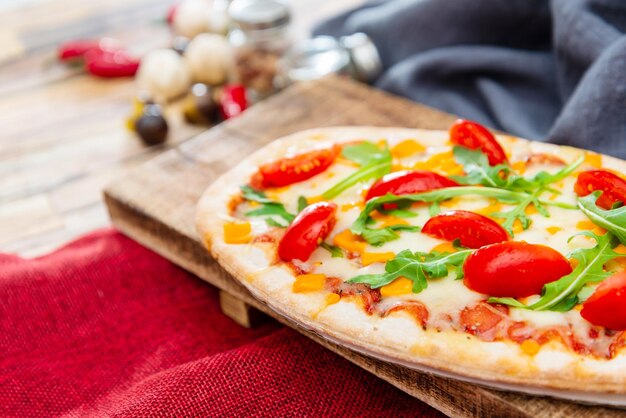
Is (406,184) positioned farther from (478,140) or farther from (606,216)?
(606,216)

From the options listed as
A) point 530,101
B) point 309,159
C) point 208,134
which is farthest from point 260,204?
point 530,101

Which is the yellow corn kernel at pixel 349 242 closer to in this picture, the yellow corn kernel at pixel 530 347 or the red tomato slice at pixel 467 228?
the red tomato slice at pixel 467 228

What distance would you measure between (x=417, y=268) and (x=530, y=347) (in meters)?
0.35

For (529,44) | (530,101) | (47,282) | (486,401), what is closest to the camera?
(486,401)

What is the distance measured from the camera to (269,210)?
8.04ft

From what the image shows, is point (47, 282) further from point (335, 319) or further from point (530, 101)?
point (530, 101)

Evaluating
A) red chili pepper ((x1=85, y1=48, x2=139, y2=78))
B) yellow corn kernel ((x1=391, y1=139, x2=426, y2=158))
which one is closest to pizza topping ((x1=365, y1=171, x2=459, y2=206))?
yellow corn kernel ((x1=391, y1=139, x2=426, y2=158))

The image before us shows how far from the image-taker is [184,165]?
307cm

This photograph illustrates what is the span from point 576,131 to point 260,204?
117 cm

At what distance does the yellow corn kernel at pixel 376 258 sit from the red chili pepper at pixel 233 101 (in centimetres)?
175

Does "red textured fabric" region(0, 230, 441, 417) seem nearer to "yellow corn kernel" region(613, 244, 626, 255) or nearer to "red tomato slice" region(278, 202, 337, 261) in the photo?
"red tomato slice" region(278, 202, 337, 261)

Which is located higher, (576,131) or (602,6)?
(602,6)

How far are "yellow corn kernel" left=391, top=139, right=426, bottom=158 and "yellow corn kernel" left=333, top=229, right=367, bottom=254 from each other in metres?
0.47

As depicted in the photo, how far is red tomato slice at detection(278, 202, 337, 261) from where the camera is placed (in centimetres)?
221
